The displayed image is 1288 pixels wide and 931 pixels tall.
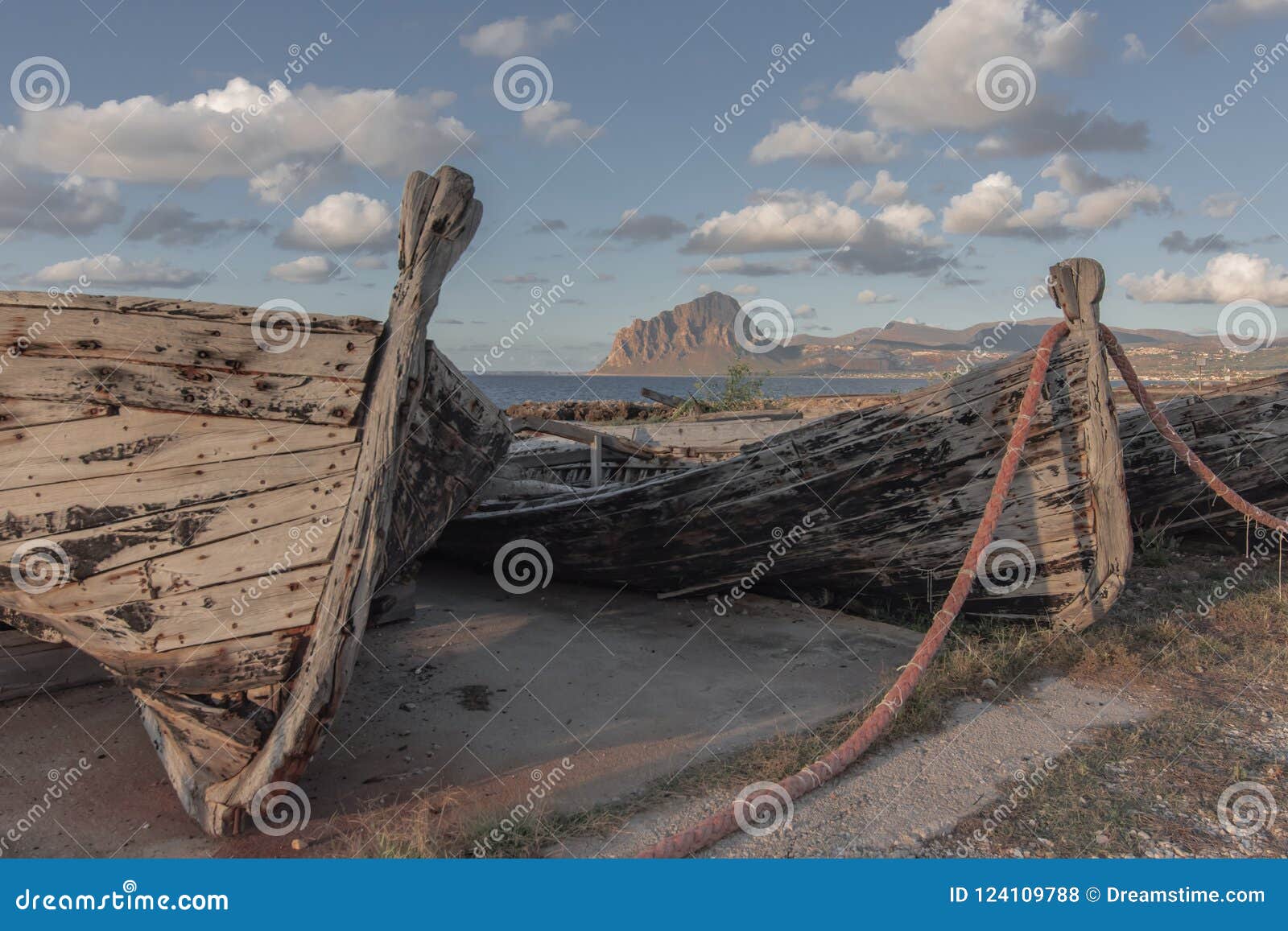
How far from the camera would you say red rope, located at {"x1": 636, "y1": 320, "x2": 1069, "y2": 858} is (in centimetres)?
293

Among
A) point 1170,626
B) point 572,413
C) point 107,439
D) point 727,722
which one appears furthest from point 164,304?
point 572,413

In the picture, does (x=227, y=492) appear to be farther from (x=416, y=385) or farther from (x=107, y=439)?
(x=416, y=385)

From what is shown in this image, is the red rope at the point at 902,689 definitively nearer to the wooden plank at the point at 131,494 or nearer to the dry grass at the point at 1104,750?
the dry grass at the point at 1104,750

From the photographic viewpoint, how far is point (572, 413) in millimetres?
19266

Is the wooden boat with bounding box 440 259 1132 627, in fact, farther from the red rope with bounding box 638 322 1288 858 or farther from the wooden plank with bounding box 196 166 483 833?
the wooden plank with bounding box 196 166 483 833

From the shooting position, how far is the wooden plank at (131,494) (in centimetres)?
331

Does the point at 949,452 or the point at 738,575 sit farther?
the point at 738,575

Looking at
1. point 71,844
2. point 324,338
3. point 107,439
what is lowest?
point 71,844

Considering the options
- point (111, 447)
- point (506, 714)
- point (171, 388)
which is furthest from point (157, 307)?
point (506, 714)

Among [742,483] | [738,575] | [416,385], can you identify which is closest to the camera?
[416,385]

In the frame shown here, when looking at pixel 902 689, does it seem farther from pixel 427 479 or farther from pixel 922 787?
pixel 427 479

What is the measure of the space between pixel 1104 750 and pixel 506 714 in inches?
A: 113

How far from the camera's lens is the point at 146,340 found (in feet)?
10.9

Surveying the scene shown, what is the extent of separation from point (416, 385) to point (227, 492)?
2.82 ft
